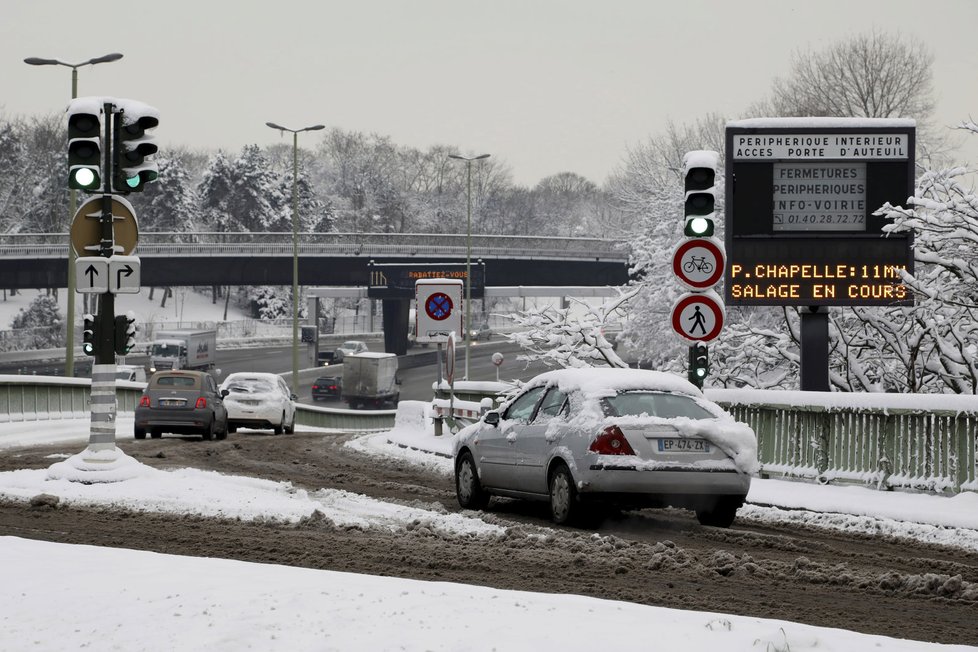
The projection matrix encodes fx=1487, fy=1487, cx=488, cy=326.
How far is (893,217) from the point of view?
21016mm

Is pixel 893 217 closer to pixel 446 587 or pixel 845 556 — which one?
pixel 845 556

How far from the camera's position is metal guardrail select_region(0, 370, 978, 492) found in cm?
1533

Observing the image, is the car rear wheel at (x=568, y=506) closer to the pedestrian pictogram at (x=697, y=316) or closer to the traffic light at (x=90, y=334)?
the pedestrian pictogram at (x=697, y=316)

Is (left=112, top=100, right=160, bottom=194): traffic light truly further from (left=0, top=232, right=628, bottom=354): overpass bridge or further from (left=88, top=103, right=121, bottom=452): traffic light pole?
(left=0, top=232, right=628, bottom=354): overpass bridge

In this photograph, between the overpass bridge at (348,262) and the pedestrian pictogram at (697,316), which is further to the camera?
the overpass bridge at (348,262)

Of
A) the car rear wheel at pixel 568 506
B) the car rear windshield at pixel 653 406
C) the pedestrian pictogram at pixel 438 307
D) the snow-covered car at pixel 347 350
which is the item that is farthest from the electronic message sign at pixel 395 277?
the car rear wheel at pixel 568 506

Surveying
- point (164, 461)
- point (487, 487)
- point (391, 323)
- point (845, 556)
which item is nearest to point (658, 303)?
point (164, 461)

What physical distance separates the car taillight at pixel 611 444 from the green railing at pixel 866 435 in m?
4.20

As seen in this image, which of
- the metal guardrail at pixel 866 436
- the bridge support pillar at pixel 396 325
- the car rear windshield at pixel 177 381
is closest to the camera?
the metal guardrail at pixel 866 436

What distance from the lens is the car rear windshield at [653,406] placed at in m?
13.5

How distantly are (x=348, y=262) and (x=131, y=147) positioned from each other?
78.4m

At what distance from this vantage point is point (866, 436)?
54.3 feet

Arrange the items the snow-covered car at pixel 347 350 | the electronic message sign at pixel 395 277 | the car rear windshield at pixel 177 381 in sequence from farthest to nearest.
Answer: the snow-covered car at pixel 347 350 < the electronic message sign at pixel 395 277 < the car rear windshield at pixel 177 381

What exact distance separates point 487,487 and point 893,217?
29.0 ft
